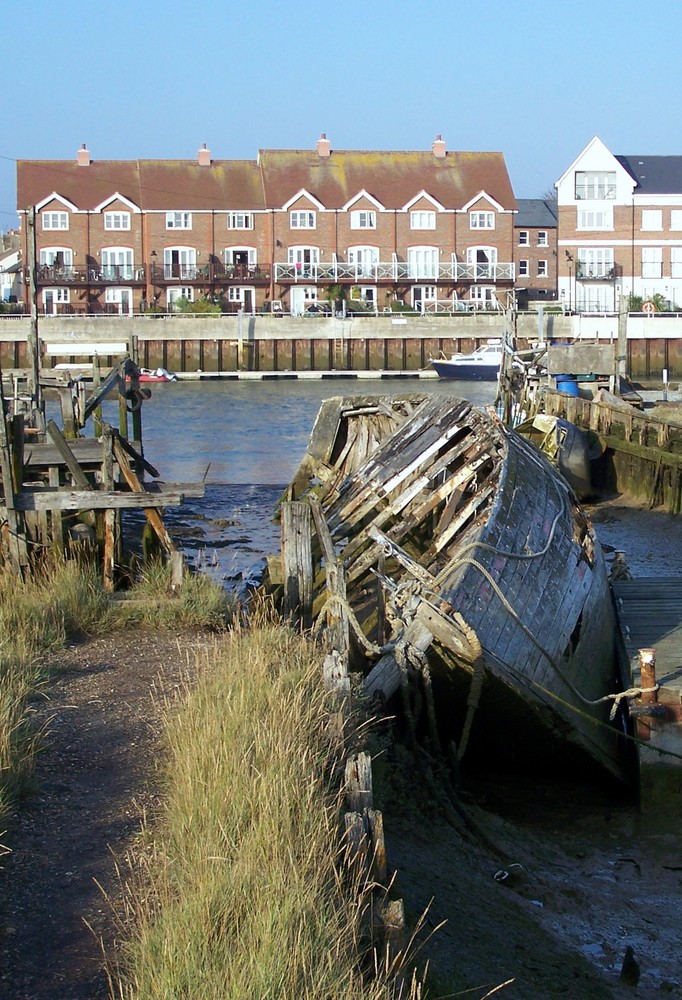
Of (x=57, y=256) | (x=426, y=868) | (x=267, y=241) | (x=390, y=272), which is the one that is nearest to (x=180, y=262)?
(x=267, y=241)

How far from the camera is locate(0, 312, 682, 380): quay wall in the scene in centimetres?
6294

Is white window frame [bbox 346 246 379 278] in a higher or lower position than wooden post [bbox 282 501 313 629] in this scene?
higher

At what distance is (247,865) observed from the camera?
4895mm

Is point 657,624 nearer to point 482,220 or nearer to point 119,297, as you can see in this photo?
point 119,297

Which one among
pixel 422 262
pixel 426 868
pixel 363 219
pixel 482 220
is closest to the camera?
pixel 426 868

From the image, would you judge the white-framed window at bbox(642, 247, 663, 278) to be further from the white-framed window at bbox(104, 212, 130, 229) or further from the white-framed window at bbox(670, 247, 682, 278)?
the white-framed window at bbox(104, 212, 130, 229)

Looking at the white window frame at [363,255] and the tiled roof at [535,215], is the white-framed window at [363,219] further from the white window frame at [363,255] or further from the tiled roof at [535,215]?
the tiled roof at [535,215]

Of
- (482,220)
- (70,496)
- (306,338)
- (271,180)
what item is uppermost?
(271,180)

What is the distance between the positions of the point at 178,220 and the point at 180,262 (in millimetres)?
2465

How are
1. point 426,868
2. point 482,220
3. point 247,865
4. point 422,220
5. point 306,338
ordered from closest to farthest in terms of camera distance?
point 247,865, point 426,868, point 306,338, point 422,220, point 482,220

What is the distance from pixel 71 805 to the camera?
6.33m

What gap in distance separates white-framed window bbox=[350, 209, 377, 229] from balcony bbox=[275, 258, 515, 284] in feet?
7.41

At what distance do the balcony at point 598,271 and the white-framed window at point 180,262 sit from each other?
23.2m

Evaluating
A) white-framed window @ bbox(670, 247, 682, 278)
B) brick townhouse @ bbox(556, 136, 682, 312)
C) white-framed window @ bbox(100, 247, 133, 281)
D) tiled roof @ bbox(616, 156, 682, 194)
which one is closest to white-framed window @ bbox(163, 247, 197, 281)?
white-framed window @ bbox(100, 247, 133, 281)
